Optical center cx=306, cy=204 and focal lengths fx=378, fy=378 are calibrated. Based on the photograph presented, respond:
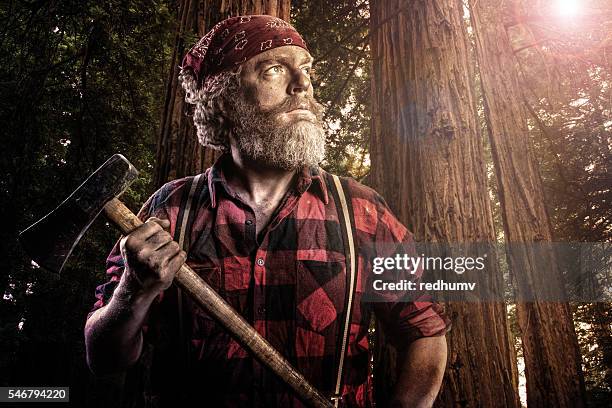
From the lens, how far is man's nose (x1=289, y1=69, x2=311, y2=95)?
1.81m

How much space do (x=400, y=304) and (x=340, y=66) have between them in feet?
15.7

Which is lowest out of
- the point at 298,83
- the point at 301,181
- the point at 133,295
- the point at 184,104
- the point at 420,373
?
the point at 420,373

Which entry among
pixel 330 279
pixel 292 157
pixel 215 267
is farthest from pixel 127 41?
pixel 330 279

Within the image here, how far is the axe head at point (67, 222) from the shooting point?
140cm

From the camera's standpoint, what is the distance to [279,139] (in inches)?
69.5

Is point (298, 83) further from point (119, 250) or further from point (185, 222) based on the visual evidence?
point (119, 250)

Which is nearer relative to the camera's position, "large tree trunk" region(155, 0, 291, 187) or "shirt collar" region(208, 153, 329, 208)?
"shirt collar" region(208, 153, 329, 208)

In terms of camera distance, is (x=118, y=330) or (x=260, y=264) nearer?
(x=118, y=330)

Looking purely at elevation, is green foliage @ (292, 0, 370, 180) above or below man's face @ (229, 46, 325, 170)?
above

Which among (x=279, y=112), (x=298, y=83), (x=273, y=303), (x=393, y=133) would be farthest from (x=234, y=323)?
(x=393, y=133)

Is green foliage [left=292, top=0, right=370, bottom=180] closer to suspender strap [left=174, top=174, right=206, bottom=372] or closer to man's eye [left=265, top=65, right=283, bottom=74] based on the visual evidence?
man's eye [left=265, top=65, right=283, bottom=74]

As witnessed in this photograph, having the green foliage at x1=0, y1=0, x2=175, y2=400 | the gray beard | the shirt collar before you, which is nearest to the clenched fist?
the shirt collar

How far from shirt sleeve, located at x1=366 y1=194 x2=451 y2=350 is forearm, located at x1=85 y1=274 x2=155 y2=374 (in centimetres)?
93

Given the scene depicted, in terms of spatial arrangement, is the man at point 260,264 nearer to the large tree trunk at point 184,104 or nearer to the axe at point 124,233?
the axe at point 124,233
